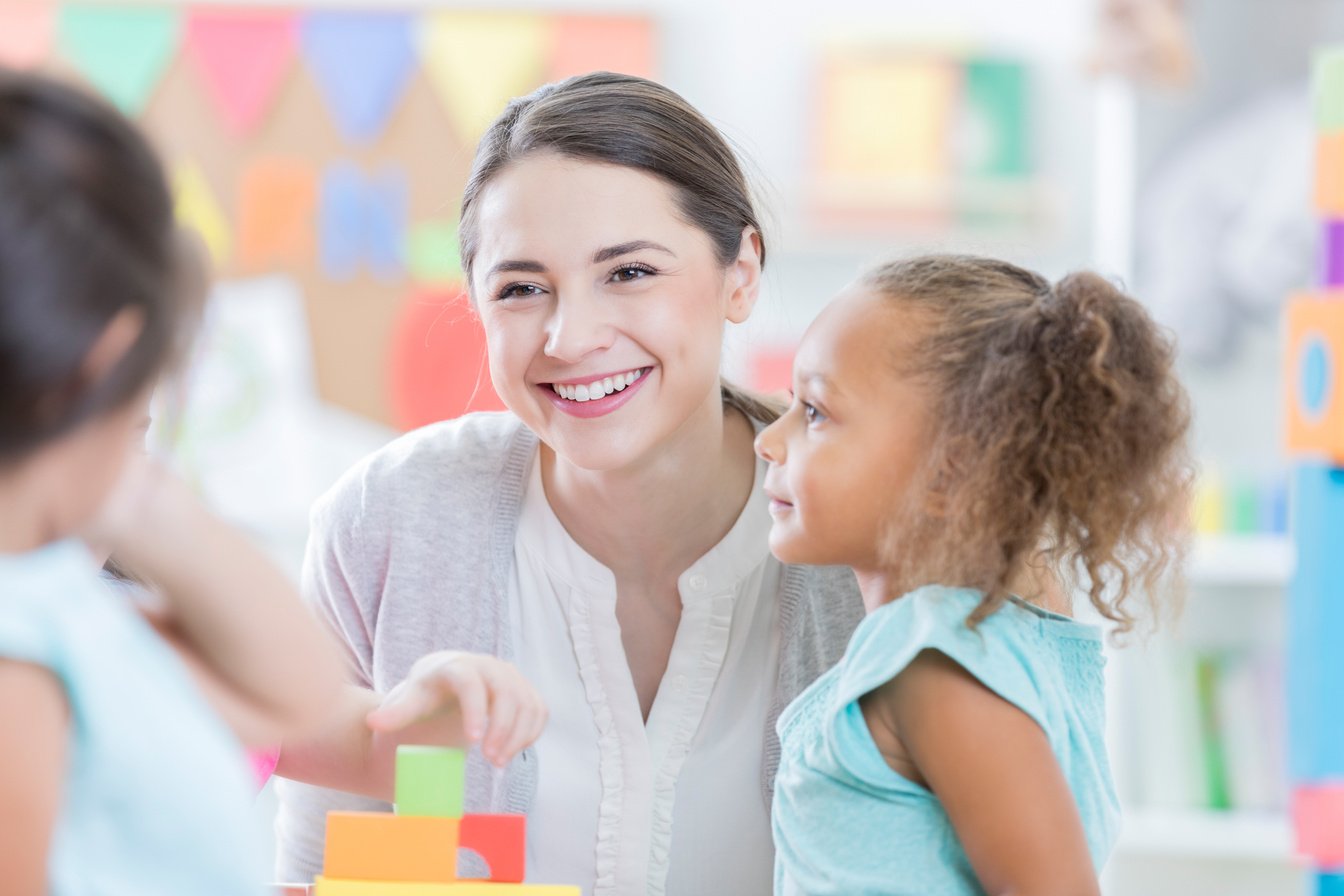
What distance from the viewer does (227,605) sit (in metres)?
0.70

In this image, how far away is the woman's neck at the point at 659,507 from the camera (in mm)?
1489

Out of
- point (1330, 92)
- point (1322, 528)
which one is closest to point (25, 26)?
point (1330, 92)

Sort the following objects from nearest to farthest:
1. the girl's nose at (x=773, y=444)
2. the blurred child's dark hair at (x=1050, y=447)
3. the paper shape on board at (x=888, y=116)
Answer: the blurred child's dark hair at (x=1050, y=447) → the girl's nose at (x=773, y=444) → the paper shape on board at (x=888, y=116)

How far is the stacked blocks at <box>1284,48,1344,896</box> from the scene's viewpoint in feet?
5.84

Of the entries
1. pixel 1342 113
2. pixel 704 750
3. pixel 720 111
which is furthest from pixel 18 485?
pixel 720 111

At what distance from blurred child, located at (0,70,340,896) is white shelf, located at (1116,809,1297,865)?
2100 millimetres

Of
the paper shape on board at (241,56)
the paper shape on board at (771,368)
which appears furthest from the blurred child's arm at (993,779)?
the paper shape on board at (241,56)

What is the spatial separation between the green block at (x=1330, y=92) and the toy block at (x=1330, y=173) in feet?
0.05

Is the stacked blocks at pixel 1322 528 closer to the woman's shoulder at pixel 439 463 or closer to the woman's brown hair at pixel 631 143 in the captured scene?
the woman's brown hair at pixel 631 143

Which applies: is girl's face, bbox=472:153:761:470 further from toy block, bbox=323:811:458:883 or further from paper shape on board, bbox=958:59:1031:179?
paper shape on board, bbox=958:59:1031:179

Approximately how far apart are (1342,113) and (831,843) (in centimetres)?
126

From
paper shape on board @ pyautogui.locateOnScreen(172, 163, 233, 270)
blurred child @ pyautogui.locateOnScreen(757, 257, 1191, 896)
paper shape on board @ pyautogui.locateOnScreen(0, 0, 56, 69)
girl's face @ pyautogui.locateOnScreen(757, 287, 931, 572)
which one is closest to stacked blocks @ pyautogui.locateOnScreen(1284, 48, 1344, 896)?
blurred child @ pyautogui.locateOnScreen(757, 257, 1191, 896)

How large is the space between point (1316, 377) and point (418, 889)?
4.50ft

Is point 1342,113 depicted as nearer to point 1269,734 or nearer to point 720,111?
point 1269,734
